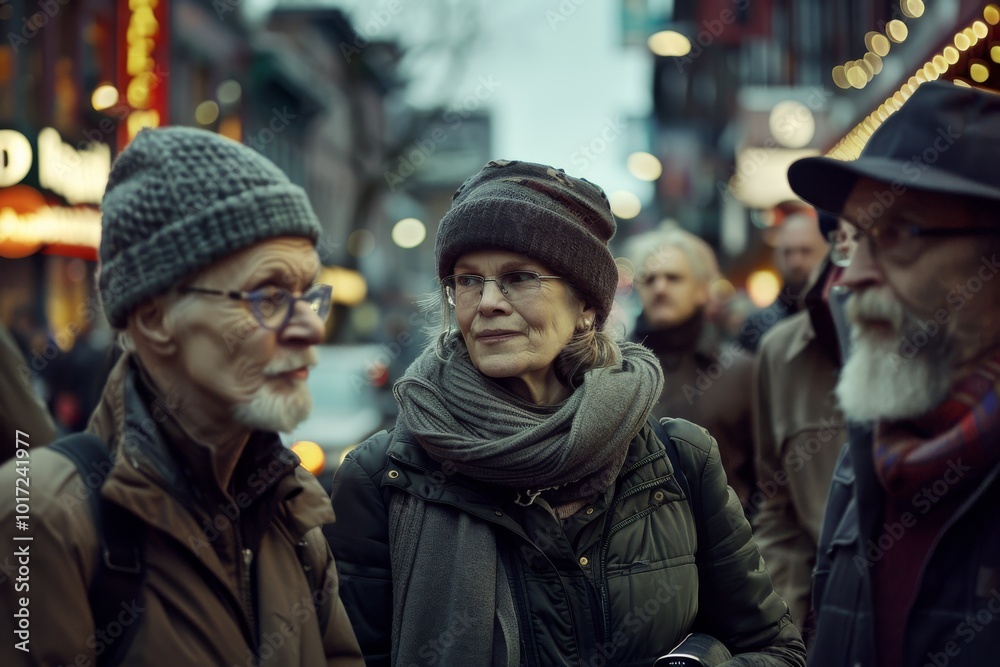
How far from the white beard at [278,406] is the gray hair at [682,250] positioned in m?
4.48

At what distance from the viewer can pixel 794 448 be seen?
5.29 m

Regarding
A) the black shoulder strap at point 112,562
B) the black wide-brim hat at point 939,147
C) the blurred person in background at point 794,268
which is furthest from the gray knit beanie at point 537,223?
the blurred person in background at point 794,268

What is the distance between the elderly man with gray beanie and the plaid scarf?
61.2 inches

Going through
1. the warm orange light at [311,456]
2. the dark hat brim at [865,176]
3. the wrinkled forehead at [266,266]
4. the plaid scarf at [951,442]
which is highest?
the dark hat brim at [865,176]

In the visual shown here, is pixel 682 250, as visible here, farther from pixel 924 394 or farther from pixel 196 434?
pixel 196 434

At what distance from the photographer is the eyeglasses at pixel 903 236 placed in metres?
3.07

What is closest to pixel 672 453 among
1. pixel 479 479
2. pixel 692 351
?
pixel 479 479

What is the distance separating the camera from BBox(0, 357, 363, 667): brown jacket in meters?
2.14

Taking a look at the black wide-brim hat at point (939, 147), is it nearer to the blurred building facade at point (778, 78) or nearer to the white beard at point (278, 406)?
the white beard at point (278, 406)

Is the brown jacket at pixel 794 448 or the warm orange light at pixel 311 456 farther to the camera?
the warm orange light at pixel 311 456

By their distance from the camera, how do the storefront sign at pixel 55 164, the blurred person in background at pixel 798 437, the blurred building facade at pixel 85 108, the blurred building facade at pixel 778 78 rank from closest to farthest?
the blurred person in background at pixel 798 437
the blurred building facade at pixel 778 78
the storefront sign at pixel 55 164
the blurred building facade at pixel 85 108

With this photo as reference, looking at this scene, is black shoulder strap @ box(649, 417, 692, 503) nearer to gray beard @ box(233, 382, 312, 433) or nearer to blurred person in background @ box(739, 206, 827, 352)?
gray beard @ box(233, 382, 312, 433)

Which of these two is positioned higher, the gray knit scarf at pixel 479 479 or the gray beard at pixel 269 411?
the gray beard at pixel 269 411

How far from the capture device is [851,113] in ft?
58.3
